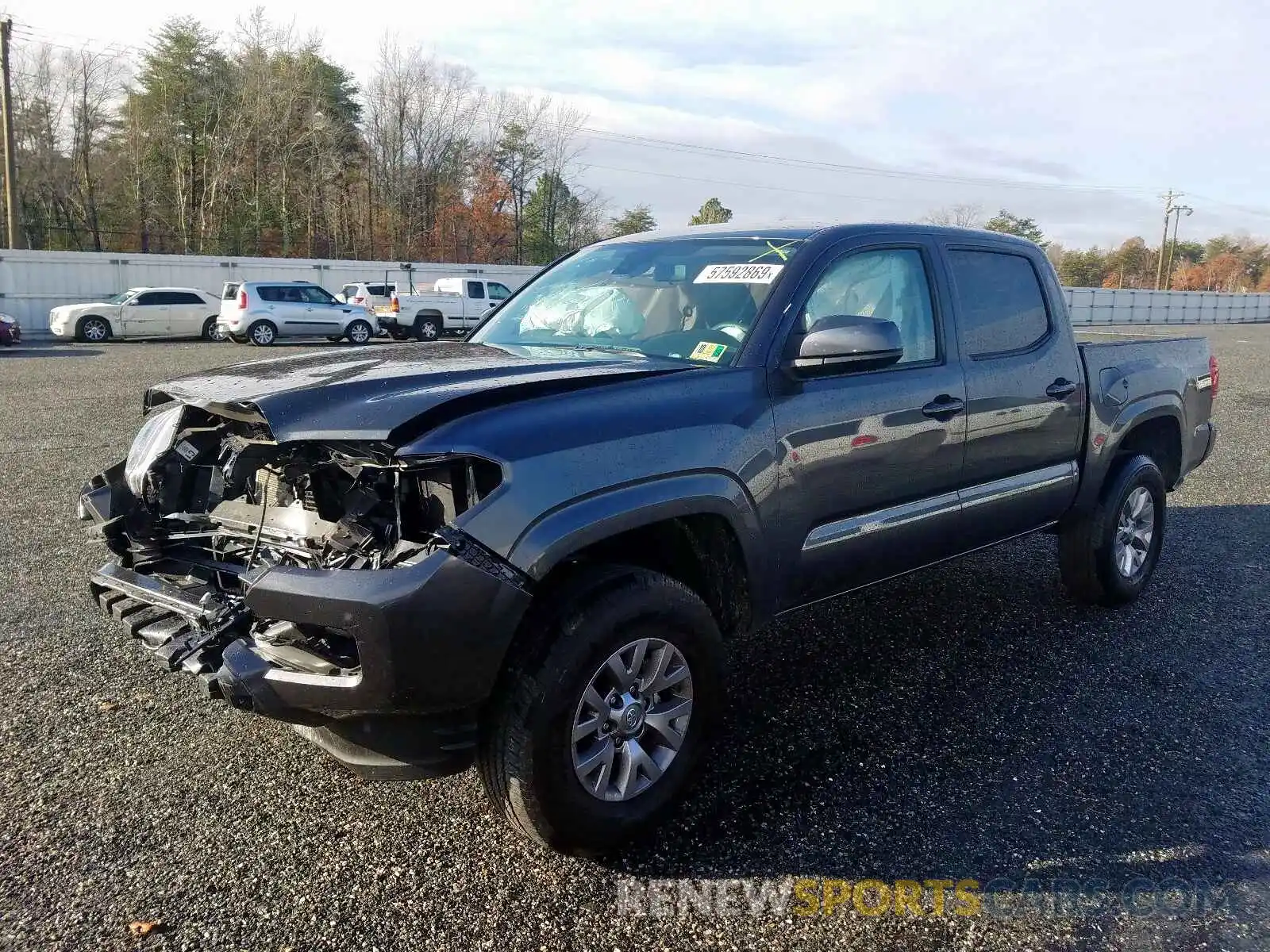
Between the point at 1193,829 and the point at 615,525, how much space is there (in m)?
2.14

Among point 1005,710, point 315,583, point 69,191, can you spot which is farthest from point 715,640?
point 69,191

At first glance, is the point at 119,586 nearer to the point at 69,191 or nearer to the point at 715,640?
the point at 715,640

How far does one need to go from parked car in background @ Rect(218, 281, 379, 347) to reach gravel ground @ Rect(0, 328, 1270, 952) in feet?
70.1

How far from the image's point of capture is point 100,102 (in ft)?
162

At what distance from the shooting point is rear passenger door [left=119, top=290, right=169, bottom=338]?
81.5 ft

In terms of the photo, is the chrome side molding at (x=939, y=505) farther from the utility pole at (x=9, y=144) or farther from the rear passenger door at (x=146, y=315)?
the utility pole at (x=9, y=144)

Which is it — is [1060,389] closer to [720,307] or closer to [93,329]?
[720,307]

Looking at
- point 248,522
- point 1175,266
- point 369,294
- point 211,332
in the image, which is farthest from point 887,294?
point 1175,266

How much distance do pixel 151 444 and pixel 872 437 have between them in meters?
2.66


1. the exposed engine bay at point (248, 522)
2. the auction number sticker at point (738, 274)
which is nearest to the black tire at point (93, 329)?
the exposed engine bay at point (248, 522)

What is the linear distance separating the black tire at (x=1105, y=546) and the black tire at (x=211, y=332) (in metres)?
24.8

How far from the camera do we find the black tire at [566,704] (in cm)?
261

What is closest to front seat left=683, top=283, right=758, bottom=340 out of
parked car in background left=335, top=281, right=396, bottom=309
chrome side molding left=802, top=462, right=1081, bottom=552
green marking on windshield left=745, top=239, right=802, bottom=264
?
green marking on windshield left=745, top=239, right=802, bottom=264

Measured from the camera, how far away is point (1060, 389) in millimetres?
4539
